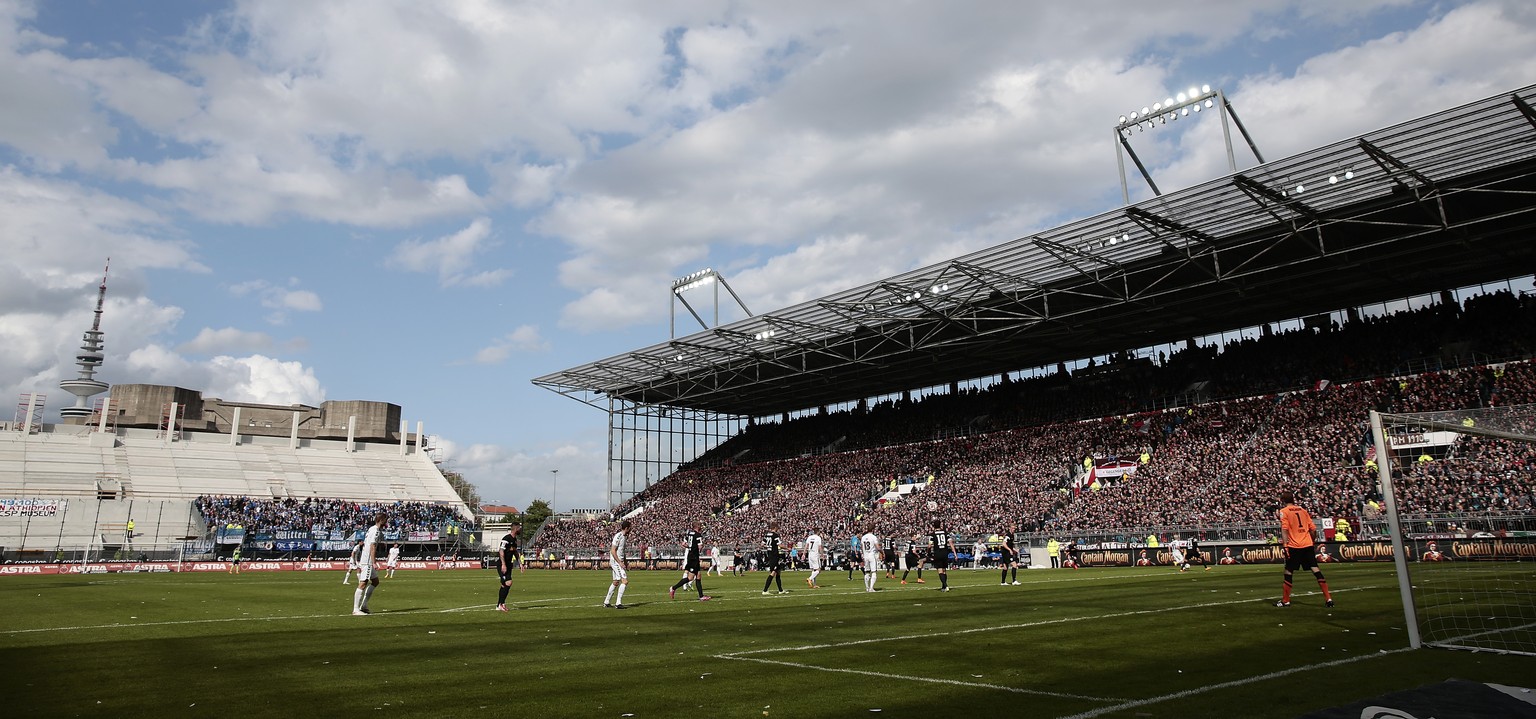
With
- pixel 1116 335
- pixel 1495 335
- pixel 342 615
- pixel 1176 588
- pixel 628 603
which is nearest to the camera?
pixel 342 615

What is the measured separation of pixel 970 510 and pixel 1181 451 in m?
10.2

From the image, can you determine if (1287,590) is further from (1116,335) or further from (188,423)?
(188,423)

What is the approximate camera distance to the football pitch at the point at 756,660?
7078 millimetres

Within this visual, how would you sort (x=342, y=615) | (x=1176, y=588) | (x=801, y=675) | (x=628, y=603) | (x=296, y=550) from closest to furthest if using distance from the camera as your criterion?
(x=801, y=675), (x=342, y=615), (x=1176, y=588), (x=628, y=603), (x=296, y=550)

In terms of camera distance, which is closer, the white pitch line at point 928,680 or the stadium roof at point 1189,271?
the white pitch line at point 928,680

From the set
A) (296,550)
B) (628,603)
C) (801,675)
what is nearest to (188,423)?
(296,550)

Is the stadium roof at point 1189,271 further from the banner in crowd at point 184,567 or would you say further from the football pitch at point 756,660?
the football pitch at point 756,660

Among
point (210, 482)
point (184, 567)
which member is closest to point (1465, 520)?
point (184, 567)

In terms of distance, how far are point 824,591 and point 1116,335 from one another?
104 feet

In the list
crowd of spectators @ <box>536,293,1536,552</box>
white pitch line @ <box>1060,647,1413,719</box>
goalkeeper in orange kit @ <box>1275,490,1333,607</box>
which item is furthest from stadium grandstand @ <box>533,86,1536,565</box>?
white pitch line @ <box>1060,647,1413,719</box>

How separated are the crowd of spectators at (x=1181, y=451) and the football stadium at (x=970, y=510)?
19cm

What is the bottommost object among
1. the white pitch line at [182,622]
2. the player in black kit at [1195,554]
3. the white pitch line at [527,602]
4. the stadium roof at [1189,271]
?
the white pitch line at [527,602]

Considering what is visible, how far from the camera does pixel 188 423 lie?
8312 centimetres

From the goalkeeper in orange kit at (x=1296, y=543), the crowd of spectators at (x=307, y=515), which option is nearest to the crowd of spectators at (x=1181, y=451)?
the crowd of spectators at (x=307, y=515)
